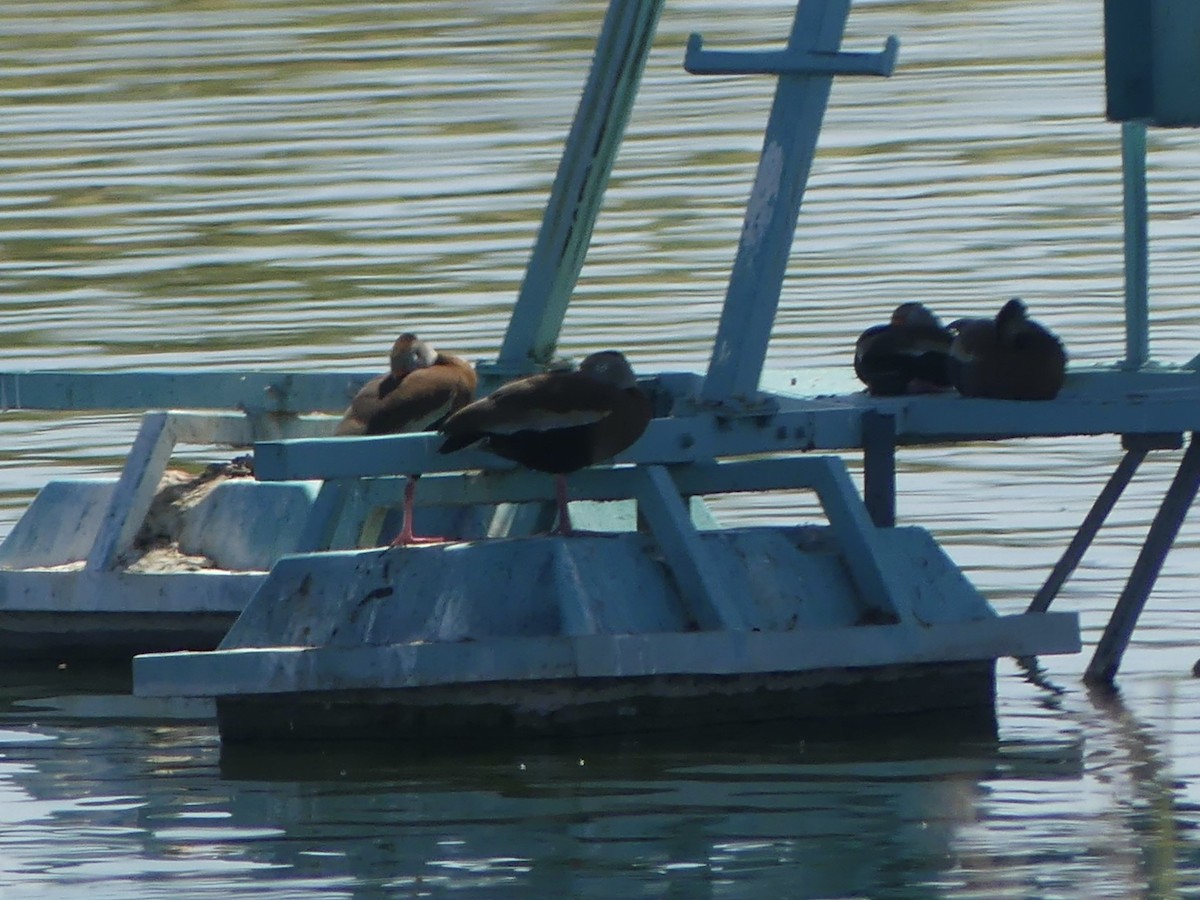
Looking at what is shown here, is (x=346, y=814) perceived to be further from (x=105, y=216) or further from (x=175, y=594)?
(x=105, y=216)

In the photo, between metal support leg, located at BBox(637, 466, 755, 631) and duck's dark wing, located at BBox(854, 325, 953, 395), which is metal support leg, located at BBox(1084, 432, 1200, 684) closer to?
duck's dark wing, located at BBox(854, 325, 953, 395)

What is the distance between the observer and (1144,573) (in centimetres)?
1166

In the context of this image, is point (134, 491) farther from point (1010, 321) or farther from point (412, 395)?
point (1010, 321)

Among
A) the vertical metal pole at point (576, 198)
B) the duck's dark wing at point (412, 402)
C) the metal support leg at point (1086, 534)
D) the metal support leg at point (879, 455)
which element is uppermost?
the vertical metal pole at point (576, 198)

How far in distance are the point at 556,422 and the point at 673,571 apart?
54 centimetres

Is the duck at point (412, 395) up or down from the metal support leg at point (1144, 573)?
up

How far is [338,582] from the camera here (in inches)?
411

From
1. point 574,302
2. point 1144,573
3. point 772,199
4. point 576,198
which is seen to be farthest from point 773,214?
point 574,302

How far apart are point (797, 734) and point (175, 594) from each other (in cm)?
249

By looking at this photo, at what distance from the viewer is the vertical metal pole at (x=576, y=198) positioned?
38.7 ft

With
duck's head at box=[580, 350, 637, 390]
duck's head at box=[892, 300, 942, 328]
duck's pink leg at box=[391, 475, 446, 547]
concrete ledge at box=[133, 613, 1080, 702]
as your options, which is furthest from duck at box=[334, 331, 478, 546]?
duck's head at box=[892, 300, 942, 328]

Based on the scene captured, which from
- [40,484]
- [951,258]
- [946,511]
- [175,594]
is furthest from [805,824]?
[951,258]

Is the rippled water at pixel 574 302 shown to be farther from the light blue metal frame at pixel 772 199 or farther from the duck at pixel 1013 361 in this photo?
the light blue metal frame at pixel 772 199

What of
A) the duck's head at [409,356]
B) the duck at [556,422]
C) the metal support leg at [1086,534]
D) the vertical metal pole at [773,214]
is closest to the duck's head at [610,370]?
the duck at [556,422]
